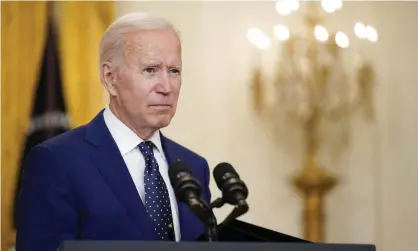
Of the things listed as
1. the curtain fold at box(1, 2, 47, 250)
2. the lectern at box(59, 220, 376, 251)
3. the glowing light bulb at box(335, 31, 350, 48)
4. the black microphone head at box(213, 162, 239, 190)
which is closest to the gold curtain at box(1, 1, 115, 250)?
the curtain fold at box(1, 2, 47, 250)

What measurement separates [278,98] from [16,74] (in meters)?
1.46

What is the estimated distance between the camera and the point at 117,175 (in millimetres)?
2096

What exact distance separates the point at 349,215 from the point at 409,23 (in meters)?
1.20

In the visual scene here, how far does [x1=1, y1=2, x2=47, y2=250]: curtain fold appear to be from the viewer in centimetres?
480

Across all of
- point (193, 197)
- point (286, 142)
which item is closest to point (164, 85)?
point (193, 197)

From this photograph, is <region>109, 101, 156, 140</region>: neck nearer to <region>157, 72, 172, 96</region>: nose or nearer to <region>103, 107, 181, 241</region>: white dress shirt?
<region>103, 107, 181, 241</region>: white dress shirt

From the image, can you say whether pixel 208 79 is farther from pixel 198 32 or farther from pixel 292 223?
pixel 292 223

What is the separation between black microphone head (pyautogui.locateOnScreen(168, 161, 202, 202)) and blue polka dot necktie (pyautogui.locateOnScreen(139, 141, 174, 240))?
1.27 feet

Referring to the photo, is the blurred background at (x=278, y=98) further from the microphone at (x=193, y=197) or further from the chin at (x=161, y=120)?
the microphone at (x=193, y=197)

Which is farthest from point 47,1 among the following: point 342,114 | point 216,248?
point 216,248

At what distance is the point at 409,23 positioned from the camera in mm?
5316

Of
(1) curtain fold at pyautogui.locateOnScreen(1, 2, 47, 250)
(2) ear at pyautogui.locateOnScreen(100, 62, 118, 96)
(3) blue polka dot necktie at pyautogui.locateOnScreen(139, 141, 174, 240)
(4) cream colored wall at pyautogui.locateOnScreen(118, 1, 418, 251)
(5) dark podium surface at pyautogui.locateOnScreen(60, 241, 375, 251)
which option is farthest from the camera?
(4) cream colored wall at pyautogui.locateOnScreen(118, 1, 418, 251)

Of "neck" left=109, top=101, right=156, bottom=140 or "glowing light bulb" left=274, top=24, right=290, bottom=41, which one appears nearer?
"neck" left=109, top=101, right=156, bottom=140

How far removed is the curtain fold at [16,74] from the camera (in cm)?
480
